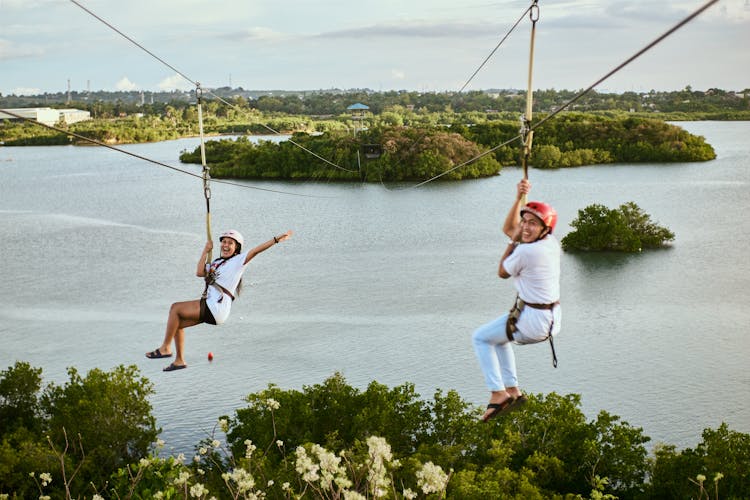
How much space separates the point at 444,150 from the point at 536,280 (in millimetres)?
72819

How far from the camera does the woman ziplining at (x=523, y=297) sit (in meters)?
7.23

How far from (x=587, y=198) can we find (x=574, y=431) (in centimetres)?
4754

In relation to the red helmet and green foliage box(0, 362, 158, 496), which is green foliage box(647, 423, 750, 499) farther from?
the red helmet

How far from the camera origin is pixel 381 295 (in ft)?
147

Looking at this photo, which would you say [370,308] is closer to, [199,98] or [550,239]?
[199,98]

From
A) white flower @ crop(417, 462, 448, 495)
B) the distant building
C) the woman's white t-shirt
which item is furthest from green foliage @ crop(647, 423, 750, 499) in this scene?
the distant building

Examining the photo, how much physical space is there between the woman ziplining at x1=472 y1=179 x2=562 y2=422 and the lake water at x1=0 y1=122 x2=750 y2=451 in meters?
20.1

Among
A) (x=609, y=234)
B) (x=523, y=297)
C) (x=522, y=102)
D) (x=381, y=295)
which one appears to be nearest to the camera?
(x=523, y=297)

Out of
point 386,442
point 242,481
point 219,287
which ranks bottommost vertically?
point 386,442

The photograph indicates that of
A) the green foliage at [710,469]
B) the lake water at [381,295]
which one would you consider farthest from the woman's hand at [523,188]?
the lake water at [381,295]

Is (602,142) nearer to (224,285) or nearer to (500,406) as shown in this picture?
(224,285)

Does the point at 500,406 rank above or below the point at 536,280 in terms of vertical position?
below

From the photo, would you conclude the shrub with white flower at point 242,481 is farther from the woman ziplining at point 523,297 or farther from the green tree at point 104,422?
the green tree at point 104,422

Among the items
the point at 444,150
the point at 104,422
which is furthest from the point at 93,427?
the point at 444,150
